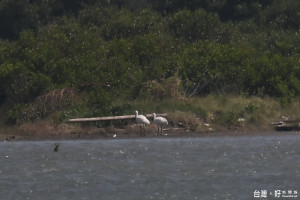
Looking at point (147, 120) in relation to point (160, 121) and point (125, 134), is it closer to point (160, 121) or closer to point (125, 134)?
point (160, 121)

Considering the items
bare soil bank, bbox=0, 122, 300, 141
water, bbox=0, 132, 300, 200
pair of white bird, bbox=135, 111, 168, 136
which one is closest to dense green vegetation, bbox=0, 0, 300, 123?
bare soil bank, bbox=0, 122, 300, 141

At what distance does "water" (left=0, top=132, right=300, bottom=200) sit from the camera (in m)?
24.7

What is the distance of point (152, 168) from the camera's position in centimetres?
3047

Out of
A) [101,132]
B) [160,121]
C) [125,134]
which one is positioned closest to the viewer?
[160,121]

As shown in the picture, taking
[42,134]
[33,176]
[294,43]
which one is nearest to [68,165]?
[33,176]

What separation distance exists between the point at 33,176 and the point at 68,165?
11.8 feet

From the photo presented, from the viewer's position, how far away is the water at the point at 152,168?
24703 millimetres

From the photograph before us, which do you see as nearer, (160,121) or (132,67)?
(160,121)

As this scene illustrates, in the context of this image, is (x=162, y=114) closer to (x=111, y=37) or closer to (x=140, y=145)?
(x=140, y=145)

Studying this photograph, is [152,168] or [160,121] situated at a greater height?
[160,121]

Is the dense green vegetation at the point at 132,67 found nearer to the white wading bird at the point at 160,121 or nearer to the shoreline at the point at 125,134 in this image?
the shoreline at the point at 125,134

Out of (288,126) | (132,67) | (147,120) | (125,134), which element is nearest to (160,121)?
(147,120)

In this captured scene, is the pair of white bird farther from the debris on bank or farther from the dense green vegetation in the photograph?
the debris on bank

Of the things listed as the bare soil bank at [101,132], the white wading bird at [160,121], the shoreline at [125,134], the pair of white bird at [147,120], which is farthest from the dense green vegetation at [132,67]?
the white wading bird at [160,121]
